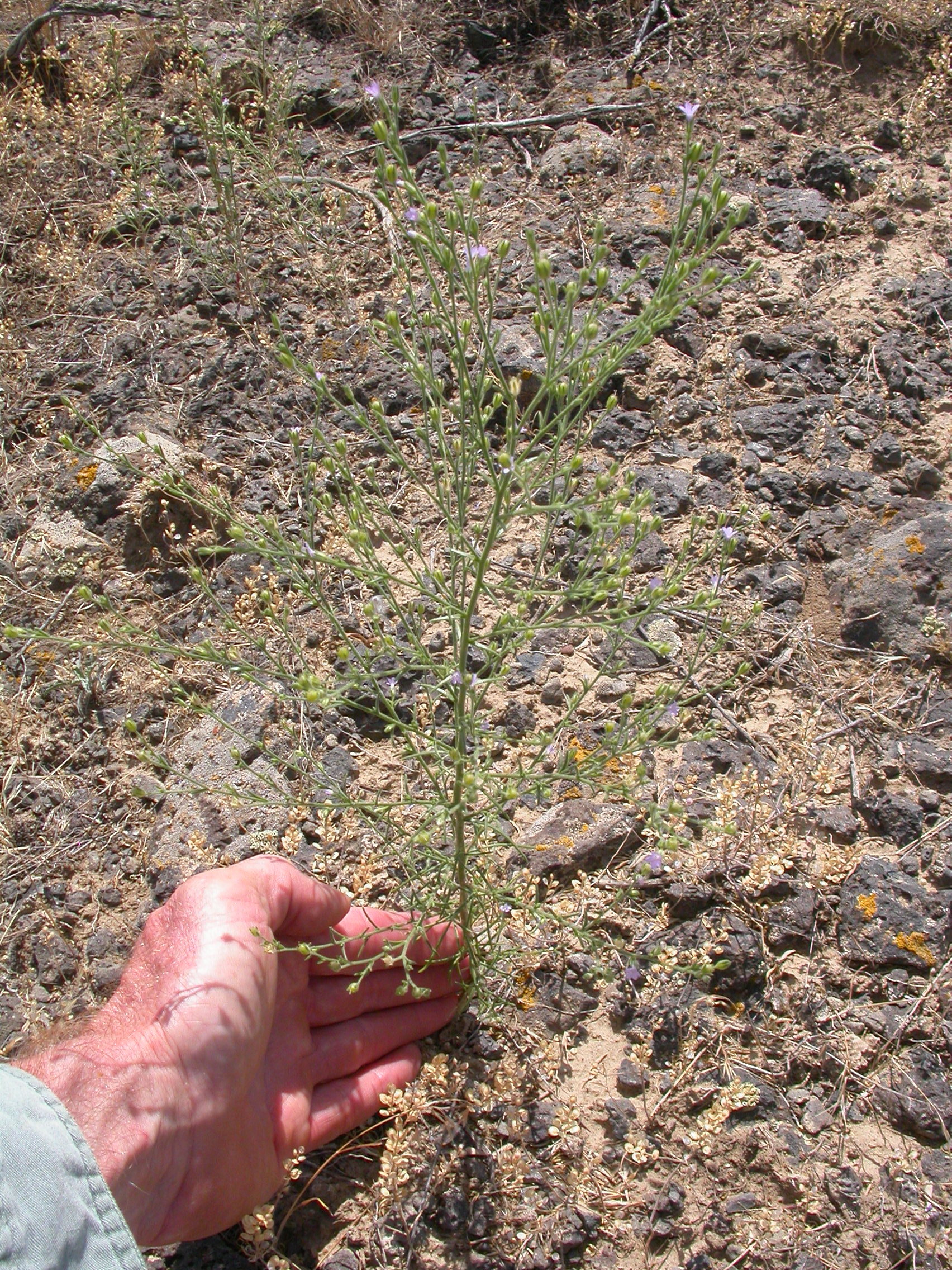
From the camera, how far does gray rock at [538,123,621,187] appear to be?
4.39 m

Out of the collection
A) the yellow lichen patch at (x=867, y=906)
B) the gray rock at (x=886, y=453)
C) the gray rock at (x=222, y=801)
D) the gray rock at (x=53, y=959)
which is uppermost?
the gray rock at (x=886, y=453)

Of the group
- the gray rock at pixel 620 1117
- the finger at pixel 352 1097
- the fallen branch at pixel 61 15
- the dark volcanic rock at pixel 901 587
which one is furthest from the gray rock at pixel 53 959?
the fallen branch at pixel 61 15

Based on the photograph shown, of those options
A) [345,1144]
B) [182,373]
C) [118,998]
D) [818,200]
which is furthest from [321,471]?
[818,200]

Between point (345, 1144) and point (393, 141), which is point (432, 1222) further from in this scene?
point (393, 141)

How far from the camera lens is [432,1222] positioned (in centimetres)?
222

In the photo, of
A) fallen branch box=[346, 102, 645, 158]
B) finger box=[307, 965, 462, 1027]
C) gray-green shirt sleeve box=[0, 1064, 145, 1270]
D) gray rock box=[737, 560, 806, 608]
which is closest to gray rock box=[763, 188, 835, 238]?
fallen branch box=[346, 102, 645, 158]

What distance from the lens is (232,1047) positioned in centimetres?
221

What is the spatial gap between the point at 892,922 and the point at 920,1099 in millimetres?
446

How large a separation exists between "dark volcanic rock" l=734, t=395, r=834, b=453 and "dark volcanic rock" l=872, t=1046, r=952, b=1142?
217 centimetres

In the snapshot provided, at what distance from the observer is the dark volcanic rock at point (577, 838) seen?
8.80ft

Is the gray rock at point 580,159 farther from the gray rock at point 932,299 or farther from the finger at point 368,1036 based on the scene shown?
the finger at point 368,1036

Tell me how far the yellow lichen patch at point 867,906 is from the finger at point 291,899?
1.43 meters

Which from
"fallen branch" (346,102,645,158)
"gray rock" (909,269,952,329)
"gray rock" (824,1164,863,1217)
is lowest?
"gray rock" (824,1164,863,1217)

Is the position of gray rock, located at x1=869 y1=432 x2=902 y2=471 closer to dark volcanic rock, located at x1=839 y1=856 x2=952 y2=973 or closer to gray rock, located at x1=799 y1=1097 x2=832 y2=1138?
dark volcanic rock, located at x1=839 y1=856 x2=952 y2=973
